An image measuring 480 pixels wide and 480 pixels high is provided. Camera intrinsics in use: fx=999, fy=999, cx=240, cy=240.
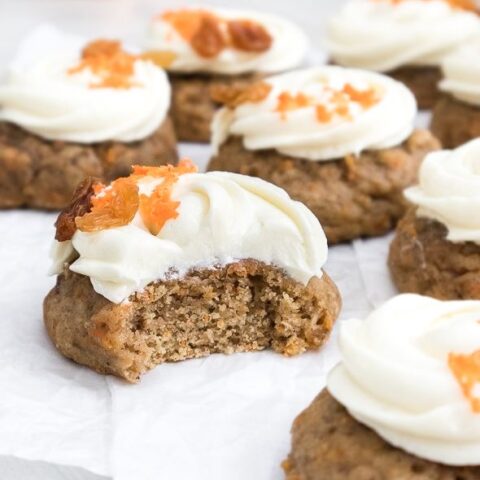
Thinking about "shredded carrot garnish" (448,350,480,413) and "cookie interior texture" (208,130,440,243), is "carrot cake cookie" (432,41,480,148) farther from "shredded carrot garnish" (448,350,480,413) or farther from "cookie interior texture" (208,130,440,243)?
"shredded carrot garnish" (448,350,480,413)

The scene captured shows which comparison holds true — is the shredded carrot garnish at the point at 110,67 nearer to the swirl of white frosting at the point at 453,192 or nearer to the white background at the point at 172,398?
the white background at the point at 172,398

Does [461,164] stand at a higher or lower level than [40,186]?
higher

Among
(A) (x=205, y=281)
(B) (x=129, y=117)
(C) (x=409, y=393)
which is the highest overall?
(C) (x=409, y=393)

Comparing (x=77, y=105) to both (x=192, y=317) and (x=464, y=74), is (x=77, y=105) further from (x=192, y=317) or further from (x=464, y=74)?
(x=464, y=74)

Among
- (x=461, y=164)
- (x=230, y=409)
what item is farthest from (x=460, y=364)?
(x=461, y=164)

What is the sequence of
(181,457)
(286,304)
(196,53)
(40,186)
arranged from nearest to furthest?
(181,457), (286,304), (40,186), (196,53)

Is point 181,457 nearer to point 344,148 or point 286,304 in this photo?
point 286,304

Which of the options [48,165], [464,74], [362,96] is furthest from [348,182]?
[48,165]

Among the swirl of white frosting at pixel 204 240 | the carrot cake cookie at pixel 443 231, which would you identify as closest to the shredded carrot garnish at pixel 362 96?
the carrot cake cookie at pixel 443 231
